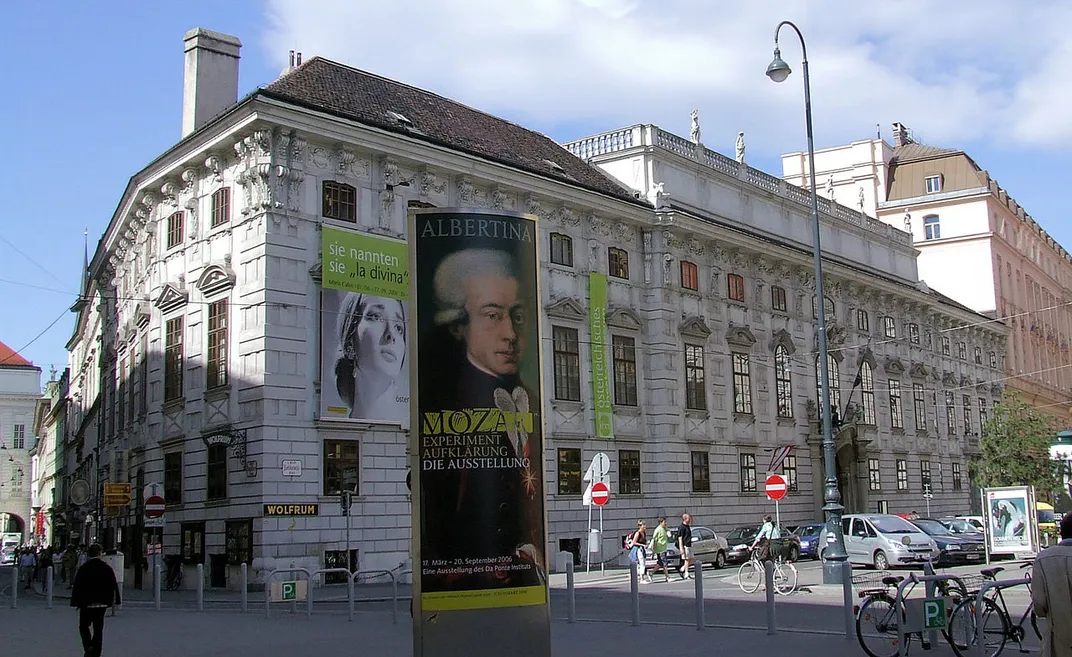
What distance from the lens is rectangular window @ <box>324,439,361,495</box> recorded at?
31.8 m

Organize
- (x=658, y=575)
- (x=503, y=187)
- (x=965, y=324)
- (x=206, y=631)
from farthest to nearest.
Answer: (x=965, y=324) < (x=503, y=187) < (x=658, y=575) < (x=206, y=631)

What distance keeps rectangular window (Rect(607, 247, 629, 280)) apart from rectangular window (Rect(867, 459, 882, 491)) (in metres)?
18.7

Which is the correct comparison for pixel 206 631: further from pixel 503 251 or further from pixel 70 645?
pixel 503 251

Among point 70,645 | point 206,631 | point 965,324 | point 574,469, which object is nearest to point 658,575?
point 574,469

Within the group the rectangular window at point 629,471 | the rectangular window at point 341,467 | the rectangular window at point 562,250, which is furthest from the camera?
the rectangular window at point 629,471

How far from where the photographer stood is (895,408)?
57375mm

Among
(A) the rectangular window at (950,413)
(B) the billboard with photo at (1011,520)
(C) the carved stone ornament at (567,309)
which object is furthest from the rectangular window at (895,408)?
(B) the billboard with photo at (1011,520)

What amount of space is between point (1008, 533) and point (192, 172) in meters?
24.7

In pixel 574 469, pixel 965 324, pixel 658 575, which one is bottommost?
pixel 658 575

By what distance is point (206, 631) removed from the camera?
19000mm

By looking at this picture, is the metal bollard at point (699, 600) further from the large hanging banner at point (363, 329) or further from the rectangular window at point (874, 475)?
the rectangular window at point (874, 475)

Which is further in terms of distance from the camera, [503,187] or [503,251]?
[503,187]

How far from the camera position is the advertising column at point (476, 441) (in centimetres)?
1127

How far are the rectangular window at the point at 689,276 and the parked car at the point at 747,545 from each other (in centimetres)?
980
